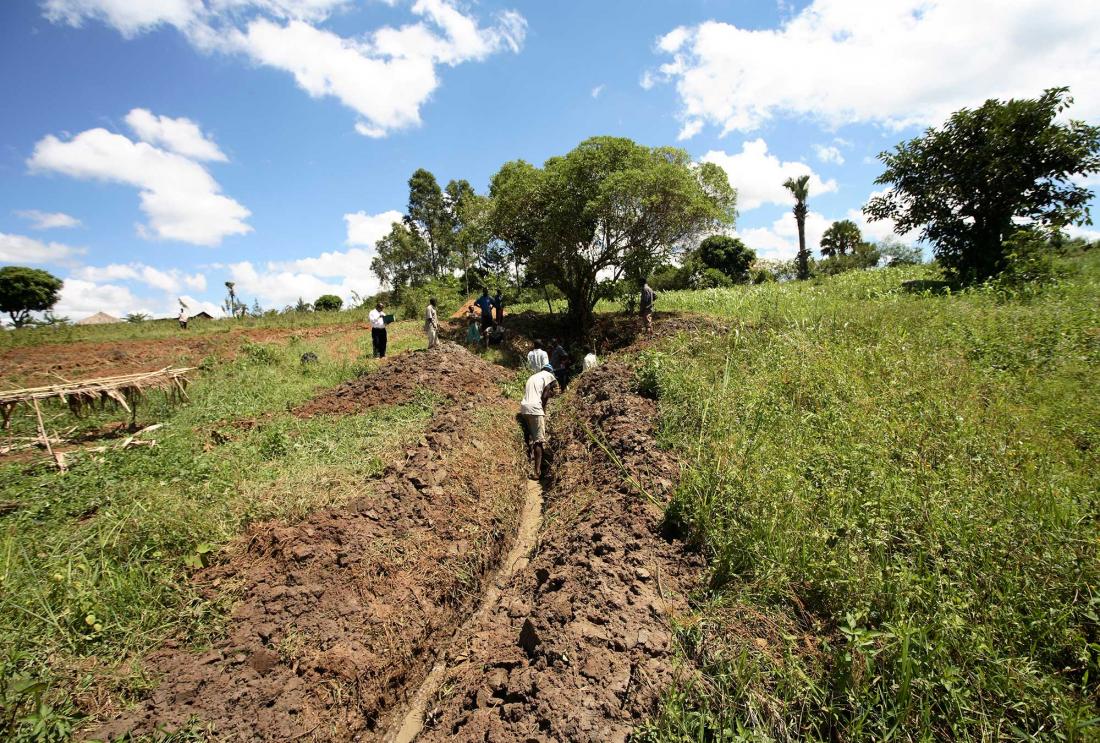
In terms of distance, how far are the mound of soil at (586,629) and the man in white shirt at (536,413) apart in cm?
192

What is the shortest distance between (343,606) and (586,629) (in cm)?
214

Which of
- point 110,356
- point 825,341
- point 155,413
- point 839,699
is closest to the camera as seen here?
point 839,699

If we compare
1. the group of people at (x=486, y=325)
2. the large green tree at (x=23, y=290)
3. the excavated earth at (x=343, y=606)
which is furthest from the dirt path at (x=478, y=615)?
the large green tree at (x=23, y=290)

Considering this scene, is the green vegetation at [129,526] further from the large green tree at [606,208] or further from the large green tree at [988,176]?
the large green tree at [988,176]

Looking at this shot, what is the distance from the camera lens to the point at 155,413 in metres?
8.00

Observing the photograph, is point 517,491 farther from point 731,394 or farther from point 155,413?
point 155,413

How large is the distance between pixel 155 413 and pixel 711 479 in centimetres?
953

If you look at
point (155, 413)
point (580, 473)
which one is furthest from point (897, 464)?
point (155, 413)

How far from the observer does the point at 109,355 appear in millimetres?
12672

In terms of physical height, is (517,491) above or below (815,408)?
below

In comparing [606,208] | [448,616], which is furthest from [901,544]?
[606,208]

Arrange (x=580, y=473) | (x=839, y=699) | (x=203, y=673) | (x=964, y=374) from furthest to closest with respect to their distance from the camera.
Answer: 1. (x=580, y=473)
2. (x=964, y=374)
3. (x=203, y=673)
4. (x=839, y=699)

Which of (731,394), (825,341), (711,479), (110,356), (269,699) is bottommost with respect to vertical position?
(269,699)

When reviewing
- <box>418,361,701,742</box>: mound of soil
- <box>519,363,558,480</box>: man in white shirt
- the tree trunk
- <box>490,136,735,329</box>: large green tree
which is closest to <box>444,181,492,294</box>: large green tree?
<box>490,136,735,329</box>: large green tree
